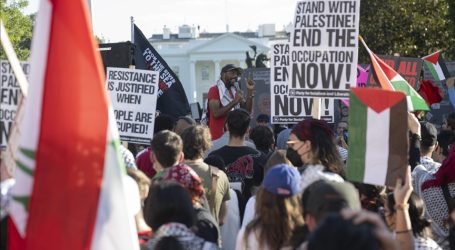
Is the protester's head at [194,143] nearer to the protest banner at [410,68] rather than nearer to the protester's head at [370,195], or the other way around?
the protester's head at [370,195]

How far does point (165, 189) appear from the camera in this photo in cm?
449

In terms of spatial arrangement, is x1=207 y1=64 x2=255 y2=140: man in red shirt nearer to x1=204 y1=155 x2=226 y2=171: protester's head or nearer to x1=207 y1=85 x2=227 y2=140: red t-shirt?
x1=207 y1=85 x2=227 y2=140: red t-shirt

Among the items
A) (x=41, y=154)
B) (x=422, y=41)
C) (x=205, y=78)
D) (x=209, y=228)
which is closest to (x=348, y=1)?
(x=209, y=228)

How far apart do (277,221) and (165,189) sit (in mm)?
637

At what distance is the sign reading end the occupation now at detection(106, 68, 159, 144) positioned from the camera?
8211 mm

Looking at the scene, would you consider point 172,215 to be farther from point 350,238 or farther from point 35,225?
point 350,238

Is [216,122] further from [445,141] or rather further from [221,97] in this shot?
[445,141]

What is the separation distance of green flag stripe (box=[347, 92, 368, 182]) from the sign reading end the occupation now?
315 centimetres

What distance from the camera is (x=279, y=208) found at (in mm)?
4727

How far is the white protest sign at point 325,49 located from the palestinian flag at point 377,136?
6.28 feet

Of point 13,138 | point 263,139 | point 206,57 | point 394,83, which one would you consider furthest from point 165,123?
point 206,57

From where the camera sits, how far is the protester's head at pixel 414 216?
5070mm

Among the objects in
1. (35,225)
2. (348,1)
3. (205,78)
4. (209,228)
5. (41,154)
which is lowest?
(205,78)

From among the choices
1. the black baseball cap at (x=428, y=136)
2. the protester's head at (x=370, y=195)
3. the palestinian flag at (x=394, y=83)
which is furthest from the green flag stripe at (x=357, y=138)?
the black baseball cap at (x=428, y=136)
